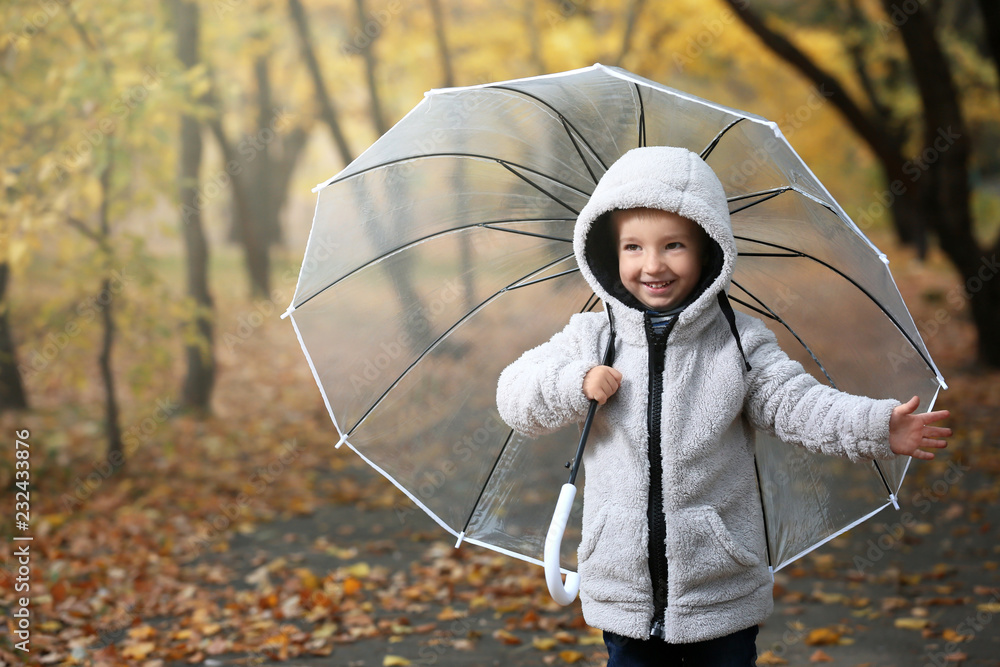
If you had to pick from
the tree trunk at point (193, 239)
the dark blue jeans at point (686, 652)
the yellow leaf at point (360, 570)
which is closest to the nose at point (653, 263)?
the dark blue jeans at point (686, 652)

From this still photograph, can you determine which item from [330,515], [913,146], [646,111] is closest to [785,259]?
[646,111]

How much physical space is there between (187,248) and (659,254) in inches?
303

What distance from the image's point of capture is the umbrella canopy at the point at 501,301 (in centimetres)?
255

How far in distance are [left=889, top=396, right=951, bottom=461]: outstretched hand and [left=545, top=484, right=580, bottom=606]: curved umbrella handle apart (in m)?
0.74

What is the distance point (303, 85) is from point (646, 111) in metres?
17.3

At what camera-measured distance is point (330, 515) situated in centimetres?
648

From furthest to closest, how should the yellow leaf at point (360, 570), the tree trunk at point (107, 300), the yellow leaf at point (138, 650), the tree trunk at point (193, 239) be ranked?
the tree trunk at point (193, 239)
the tree trunk at point (107, 300)
the yellow leaf at point (360, 570)
the yellow leaf at point (138, 650)

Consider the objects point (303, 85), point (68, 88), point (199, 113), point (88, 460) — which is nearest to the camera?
point (68, 88)

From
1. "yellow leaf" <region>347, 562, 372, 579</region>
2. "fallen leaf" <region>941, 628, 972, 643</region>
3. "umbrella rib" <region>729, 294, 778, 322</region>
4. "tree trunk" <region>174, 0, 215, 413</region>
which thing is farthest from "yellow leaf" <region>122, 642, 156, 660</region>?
"tree trunk" <region>174, 0, 215, 413</region>

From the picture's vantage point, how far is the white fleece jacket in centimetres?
221

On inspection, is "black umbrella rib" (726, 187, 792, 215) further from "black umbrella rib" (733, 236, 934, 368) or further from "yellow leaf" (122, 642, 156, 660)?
"yellow leaf" (122, 642, 156, 660)

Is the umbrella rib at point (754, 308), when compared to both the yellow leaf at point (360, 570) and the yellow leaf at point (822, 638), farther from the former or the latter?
the yellow leaf at point (360, 570)

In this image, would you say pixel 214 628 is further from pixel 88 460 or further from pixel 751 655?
pixel 88 460

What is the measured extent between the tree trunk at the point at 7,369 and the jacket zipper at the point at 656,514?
644 centimetres
